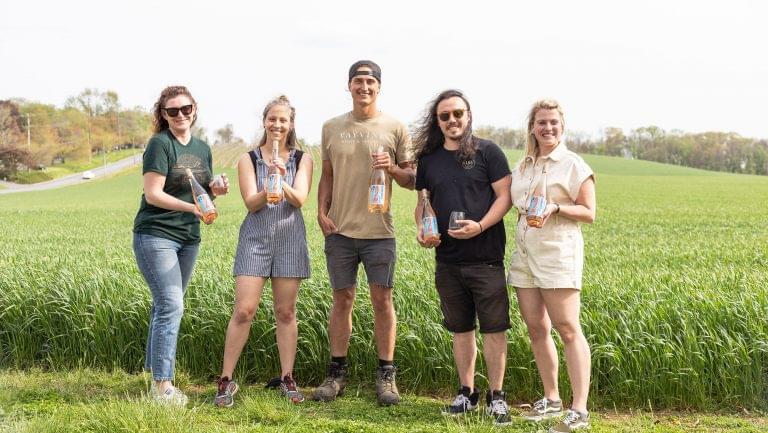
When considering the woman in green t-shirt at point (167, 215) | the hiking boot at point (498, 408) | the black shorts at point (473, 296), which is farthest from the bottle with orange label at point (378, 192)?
the hiking boot at point (498, 408)

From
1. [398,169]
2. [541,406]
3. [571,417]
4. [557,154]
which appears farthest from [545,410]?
→ [398,169]

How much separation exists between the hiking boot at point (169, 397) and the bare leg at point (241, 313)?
362 millimetres

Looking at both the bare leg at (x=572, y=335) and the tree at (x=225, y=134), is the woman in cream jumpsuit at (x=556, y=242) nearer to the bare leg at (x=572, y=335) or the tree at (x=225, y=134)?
the bare leg at (x=572, y=335)

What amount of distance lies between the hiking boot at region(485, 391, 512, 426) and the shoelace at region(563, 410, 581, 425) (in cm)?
40

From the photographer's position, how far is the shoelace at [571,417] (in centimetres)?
450

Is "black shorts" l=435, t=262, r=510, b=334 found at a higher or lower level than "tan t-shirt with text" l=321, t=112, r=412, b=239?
lower

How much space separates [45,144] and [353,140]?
305 feet

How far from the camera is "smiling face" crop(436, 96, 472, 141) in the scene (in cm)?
477

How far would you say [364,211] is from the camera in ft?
17.4

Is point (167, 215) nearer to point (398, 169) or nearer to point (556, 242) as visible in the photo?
point (398, 169)

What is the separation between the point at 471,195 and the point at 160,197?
2219mm

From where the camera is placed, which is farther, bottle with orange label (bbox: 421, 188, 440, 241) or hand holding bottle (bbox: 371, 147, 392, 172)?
hand holding bottle (bbox: 371, 147, 392, 172)

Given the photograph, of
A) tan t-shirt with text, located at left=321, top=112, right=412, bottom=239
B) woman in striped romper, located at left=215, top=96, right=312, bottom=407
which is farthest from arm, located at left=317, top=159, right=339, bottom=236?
woman in striped romper, located at left=215, top=96, right=312, bottom=407

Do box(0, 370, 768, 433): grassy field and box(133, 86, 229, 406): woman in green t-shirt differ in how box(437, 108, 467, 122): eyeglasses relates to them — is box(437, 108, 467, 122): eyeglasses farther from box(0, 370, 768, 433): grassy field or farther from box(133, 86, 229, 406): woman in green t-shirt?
box(0, 370, 768, 433): grassy field
